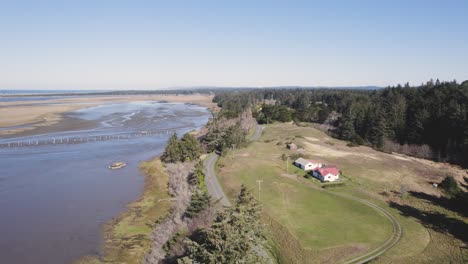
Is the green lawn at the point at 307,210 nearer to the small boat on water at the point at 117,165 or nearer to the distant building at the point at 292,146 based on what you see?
the distant building at the point at 292,146

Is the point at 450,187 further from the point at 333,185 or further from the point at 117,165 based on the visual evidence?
the point at 117,165

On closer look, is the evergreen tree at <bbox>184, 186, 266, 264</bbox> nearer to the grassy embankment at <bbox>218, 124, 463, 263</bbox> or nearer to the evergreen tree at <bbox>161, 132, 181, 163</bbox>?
the grassy embankment at <bbox>218, 124, 463, 263</bbox>

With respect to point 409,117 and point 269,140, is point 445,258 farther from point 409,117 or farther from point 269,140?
point 409,117

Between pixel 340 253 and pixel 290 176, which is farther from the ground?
pixel 290 176

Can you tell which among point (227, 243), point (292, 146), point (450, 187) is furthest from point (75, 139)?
point (450, 187)

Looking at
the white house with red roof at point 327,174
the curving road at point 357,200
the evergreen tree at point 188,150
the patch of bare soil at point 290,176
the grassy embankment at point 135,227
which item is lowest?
the grassy embankment at point 135,227

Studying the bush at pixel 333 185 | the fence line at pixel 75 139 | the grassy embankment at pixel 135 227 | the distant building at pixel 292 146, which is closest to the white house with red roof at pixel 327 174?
the bush at pixel 333 185

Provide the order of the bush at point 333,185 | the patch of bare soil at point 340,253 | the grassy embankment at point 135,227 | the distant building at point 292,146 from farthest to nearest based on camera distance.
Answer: the distant building at point 292,146 < the bush at point 333,185 < the grassy embankment at point 135,227 < the patch of bare soil at point 340,253
